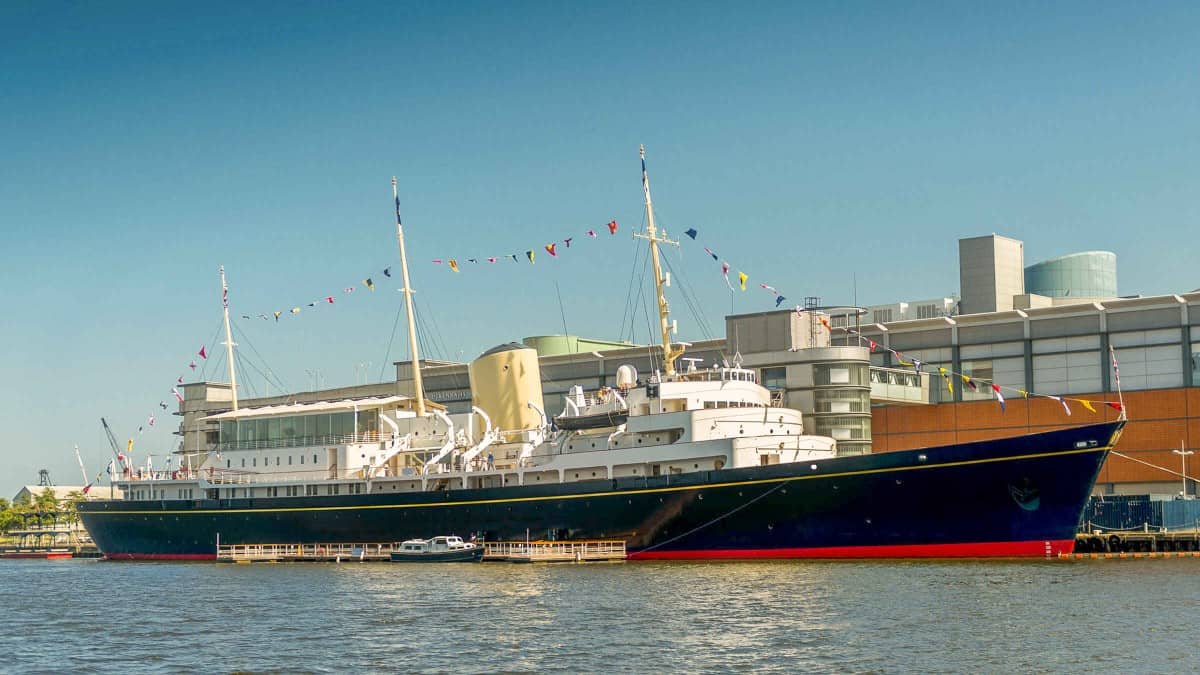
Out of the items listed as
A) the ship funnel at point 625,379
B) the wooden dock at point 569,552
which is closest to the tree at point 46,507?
the wooden dock at point 569,552

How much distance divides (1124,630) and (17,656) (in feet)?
85.8

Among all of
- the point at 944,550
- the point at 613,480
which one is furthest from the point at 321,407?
the point at 944,550

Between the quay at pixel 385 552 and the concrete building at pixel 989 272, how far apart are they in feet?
146

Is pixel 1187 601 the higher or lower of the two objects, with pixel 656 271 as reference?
lower

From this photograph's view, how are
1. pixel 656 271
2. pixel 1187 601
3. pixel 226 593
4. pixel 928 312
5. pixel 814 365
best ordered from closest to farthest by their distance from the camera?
pixel 1187 601 < pixel 226 593 < pixel 656 271 < pixel 814 365 < pixel 928 312

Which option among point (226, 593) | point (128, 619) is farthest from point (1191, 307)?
point (128, 619)

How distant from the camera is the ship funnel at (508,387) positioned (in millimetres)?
60438

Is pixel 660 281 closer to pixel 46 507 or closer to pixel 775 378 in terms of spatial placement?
pixel 775 378

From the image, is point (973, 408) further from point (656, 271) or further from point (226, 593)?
point (226, 593)

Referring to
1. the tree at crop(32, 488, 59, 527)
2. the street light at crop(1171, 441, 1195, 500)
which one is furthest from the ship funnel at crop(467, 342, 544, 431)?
the tree at crop(32, 488, 59, 527)

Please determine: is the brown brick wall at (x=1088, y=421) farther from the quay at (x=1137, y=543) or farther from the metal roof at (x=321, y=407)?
the metal roof at (x=321, y=407)

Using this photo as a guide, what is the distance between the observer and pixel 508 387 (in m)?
60.4

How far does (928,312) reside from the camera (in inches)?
3698

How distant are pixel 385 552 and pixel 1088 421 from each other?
35.3 m
